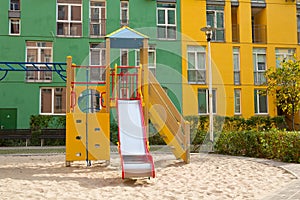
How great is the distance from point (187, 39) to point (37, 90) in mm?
10669

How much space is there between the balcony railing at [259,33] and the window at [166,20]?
20.8ft

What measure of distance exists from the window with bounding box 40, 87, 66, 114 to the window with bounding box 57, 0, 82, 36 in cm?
386

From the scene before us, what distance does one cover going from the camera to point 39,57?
2339 centimetres

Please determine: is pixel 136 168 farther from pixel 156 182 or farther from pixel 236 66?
pixel 236 66

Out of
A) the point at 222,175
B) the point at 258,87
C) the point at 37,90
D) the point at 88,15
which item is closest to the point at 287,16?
the point at 258,87

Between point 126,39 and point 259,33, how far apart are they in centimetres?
1748

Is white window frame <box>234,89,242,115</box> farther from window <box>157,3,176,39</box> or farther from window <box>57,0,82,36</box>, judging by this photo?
window <box>57,0,82,36</box>

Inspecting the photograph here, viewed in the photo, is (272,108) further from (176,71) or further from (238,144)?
(238,144)

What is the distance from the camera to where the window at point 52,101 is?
23.1 metres

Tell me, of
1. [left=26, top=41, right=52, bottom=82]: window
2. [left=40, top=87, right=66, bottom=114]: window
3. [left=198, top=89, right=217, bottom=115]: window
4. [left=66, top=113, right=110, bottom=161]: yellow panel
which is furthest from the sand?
[left=198, top=89, right=217, bottom=115]: window

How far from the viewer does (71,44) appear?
23.6 meters

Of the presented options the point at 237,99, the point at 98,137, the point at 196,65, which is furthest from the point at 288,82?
the point at 98,137

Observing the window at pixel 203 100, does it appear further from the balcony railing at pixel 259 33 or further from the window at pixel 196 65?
the balcony railing at pixel 259 33

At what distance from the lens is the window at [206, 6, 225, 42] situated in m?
25.4
